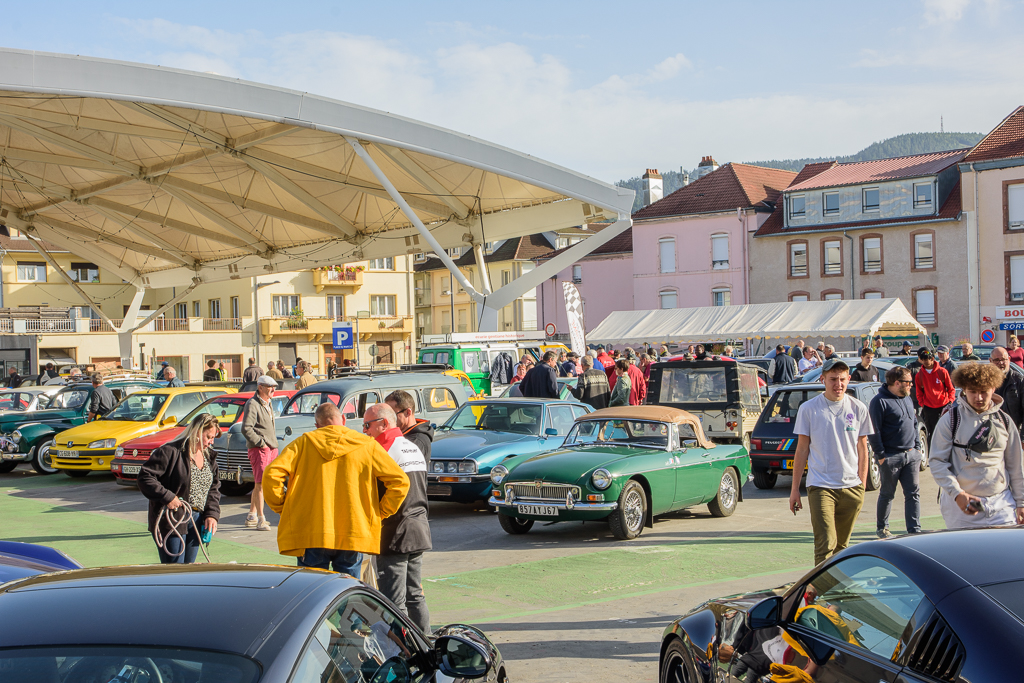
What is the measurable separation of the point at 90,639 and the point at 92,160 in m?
30.3

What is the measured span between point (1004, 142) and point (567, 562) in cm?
4892

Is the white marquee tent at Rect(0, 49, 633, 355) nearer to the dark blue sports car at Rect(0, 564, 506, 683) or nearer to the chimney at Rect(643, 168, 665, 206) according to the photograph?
the dark blue sports car at Rect(0, 564, 506, 683)

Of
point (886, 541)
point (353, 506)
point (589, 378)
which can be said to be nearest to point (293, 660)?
point (886, 541)

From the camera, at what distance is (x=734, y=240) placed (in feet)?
192

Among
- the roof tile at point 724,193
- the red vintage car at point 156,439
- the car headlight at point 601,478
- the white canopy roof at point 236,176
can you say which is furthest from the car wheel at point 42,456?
the roof tile at point 724,193

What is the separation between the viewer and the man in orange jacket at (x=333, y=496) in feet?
20.5

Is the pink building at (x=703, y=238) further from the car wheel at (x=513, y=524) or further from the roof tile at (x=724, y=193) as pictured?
the car wheel at (x=513, y=524)

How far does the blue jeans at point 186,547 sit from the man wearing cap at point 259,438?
4.78 m

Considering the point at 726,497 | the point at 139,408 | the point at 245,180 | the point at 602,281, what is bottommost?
the point at 726,497

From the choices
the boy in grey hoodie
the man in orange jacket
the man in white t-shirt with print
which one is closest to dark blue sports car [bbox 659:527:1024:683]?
the man in orange jacket

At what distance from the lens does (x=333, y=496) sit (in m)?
6.28

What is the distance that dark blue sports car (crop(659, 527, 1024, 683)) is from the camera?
3.10m

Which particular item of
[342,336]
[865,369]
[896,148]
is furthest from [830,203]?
[896,148]

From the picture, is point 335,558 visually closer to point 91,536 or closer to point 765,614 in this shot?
point 765,614
